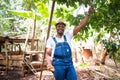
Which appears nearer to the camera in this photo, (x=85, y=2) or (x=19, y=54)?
(x=85, y=2)

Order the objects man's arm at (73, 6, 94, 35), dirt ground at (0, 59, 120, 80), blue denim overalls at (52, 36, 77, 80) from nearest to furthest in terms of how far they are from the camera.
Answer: blue denim overalls at (52, 36, 77, 80) → man's arm at (73, 6, 94, 35) → dirt ground at (0, 59, 120, 80)

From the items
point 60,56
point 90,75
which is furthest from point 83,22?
point 90,75

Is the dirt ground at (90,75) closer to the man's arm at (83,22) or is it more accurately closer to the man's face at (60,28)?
the man's arm at (83,22)

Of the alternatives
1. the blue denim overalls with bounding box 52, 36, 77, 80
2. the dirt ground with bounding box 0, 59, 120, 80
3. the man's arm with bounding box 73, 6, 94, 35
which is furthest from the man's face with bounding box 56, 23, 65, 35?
the dirt ground with bounding box 0, 59, 120, 80

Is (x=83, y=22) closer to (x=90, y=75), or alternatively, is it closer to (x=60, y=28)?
(x=60, y=28)

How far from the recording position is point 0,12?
Result: 19203mm

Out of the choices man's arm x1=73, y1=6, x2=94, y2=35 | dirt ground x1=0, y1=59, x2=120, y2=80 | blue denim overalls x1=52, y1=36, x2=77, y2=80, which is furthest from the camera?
dirt ground x1=0, y1=59, x2=120, y2=80

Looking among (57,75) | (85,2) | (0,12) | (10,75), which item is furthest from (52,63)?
(0,12)

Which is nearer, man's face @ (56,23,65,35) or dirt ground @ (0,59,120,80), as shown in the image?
man's face @ (56,23,65,35)

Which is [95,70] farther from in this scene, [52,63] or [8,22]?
[8,22]

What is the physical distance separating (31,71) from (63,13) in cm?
702

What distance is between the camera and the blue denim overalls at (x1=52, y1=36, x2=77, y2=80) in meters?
4.75

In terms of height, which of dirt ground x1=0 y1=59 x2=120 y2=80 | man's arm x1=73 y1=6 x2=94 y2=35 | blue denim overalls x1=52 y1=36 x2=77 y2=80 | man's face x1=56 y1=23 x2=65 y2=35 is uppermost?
man's arm x1=73 y1=6 x2=94 y2=35

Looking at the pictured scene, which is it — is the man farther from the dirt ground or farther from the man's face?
the dirt ground
